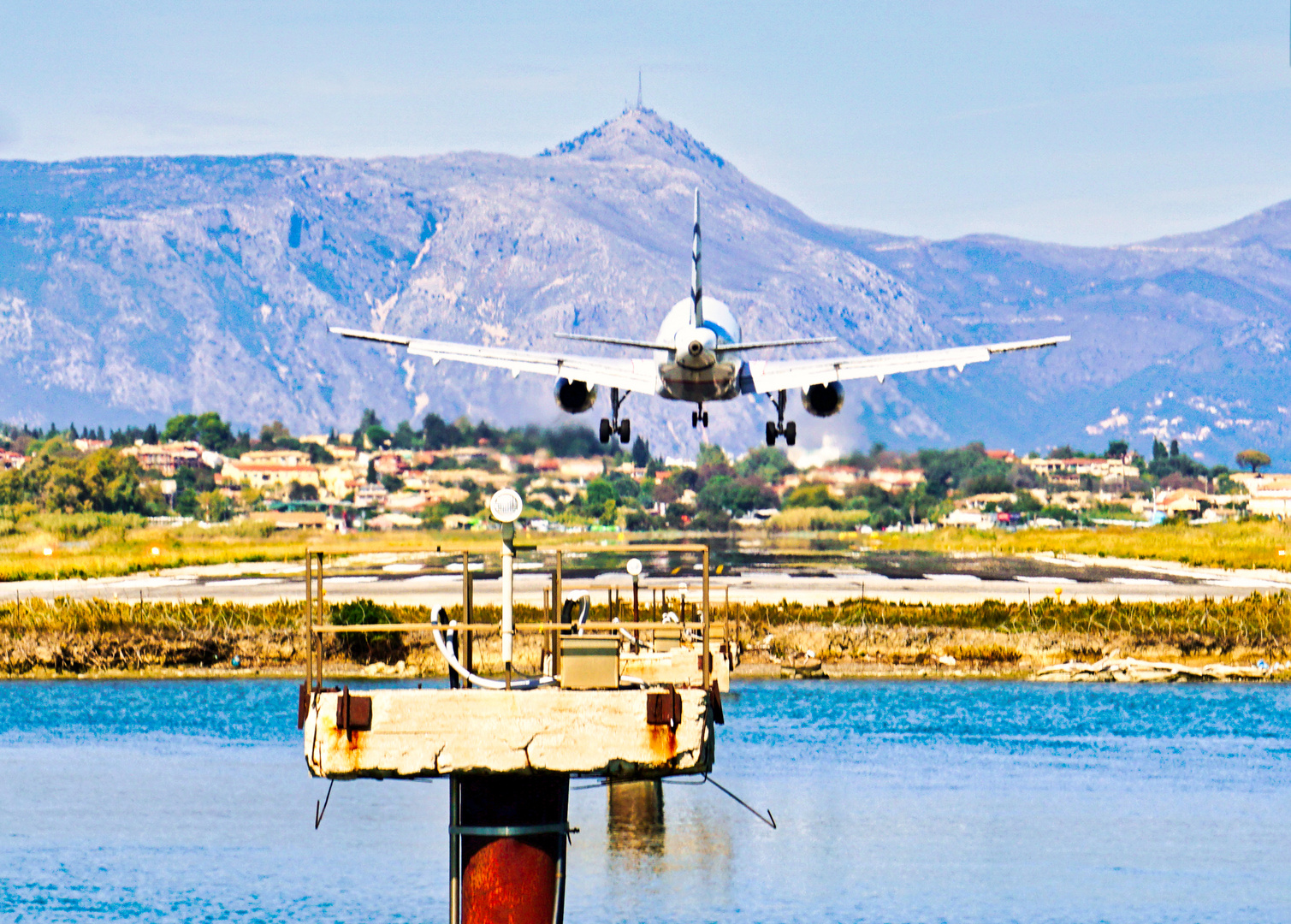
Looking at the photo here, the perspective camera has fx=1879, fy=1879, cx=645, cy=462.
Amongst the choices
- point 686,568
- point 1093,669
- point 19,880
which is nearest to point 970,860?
point 19,880

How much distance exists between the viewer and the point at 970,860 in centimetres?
4441

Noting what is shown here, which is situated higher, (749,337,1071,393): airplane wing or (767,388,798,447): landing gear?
(749,337,1071,393): airplane wing

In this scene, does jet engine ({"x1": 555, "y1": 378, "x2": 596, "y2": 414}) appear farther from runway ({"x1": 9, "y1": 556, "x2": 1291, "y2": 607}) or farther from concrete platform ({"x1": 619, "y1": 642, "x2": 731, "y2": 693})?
concrete platform ({"x1": 619, "y1": 642, "x2": 731, "y2": 693})

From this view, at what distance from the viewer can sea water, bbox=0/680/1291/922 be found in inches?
1604

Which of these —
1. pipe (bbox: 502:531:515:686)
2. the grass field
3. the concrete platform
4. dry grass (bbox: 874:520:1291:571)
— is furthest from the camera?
dry grass (bbox: 874:520:1291:571)

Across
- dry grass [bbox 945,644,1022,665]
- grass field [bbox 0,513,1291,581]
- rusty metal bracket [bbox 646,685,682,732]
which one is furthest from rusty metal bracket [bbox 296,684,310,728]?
grass field [bbox 0,513,1291,581]

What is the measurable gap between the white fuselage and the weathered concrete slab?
4905 cm

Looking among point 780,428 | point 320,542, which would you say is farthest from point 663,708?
point 320,542

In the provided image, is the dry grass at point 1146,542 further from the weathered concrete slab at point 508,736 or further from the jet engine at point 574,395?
the weathered concrete slab at point 508,736

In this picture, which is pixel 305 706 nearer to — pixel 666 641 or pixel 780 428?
pixel 666 641

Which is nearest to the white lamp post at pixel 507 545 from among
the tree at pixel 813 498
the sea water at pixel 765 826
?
the sea water at pixel 765 826

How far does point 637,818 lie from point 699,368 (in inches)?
1130

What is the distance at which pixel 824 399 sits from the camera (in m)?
77.4

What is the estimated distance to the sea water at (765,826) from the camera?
134 feet
